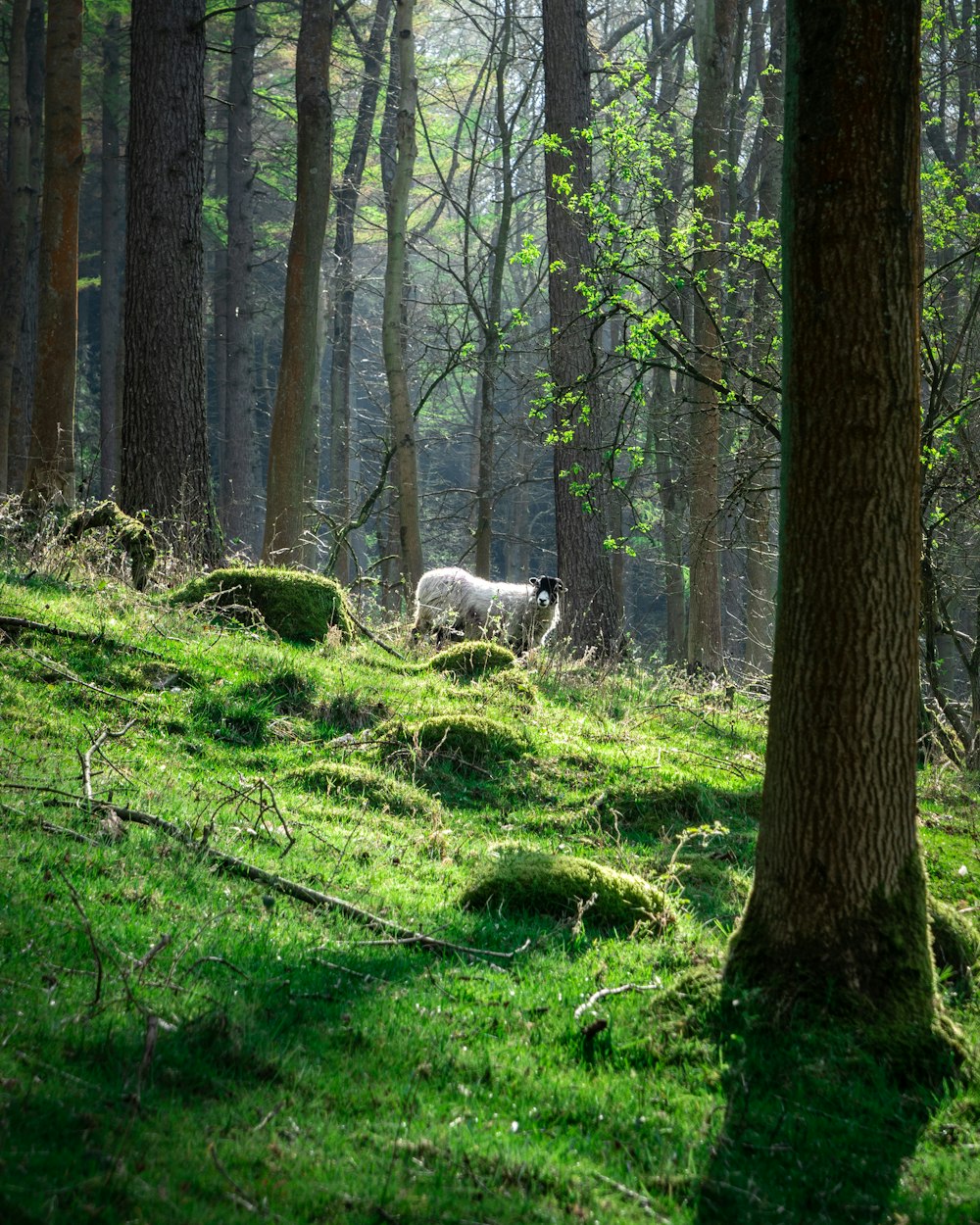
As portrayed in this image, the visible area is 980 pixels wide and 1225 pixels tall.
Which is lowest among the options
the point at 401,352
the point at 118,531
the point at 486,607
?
the point at 486,607

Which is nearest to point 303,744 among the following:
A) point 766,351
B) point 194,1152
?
point 194,1152

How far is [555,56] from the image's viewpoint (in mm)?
16094

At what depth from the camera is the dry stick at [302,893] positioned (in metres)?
5.16

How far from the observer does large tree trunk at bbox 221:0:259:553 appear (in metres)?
28.1

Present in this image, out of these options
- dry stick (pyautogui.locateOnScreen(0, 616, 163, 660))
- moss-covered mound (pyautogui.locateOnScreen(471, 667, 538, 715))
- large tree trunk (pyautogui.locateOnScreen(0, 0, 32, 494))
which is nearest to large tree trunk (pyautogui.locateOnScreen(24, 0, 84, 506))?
large tree trunk (pyautogui.locateOnScreen(0, 0, 32, 494))

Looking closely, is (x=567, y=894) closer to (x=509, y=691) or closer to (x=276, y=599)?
(x=509, y=691)

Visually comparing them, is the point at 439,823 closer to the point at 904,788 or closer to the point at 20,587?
the point at 904,788

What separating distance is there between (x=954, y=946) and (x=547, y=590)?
9930 mm

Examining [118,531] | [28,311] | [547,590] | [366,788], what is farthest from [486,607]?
[28,311]

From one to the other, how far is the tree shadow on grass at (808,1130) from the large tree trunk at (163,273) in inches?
408

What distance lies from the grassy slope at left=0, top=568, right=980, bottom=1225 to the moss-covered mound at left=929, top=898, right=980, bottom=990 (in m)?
0.45

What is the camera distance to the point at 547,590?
15047mm

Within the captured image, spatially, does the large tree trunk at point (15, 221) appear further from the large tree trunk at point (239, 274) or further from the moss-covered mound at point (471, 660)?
the moss-covered mound at point (471, 660)

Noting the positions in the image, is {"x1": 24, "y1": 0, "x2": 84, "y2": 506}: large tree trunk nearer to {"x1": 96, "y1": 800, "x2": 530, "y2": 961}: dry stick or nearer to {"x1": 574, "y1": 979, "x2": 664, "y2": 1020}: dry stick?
{"x1": 96, "y1": 800, "x2": 530, "y2": 961}: dry stick
